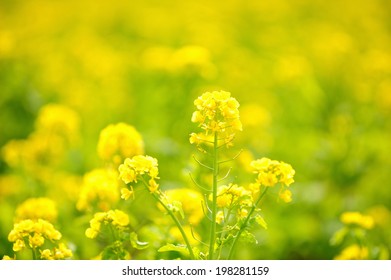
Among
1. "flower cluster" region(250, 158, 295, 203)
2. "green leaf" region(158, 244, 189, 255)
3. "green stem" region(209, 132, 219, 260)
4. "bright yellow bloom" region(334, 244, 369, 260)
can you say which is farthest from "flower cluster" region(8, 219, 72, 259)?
"bright yellow bloom" region(334, 244, 369, 260)

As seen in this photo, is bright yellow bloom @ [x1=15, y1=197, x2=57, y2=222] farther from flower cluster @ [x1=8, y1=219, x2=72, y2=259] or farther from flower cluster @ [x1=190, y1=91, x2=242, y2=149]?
flower cluster @ [x1=190, y1=91, x2=242, y2=149]

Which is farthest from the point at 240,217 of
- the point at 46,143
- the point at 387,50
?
the point at 387,50

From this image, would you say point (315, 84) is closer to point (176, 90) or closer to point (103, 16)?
point (176, 90)

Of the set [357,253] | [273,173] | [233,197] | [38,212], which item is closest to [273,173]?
[273,173]

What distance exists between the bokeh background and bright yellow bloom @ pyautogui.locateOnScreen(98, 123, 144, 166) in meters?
0.16

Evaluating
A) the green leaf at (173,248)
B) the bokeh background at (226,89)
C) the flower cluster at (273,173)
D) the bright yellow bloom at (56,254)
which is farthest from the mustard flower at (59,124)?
the flower cluster at (273,173)

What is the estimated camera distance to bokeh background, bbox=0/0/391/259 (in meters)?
2.60

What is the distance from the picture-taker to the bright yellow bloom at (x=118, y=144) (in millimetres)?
2031

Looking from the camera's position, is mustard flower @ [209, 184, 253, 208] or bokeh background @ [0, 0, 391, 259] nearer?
mustard flower @ [209, 184, 253, 208]

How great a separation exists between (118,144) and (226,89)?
71.5 inches

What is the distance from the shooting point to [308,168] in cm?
295

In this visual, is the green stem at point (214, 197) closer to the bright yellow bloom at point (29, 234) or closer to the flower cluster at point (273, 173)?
the flower cluster at point (273, 173)

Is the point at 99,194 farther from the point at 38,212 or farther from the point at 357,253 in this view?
the point at 357,253

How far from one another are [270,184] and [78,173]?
1480 millimetres
